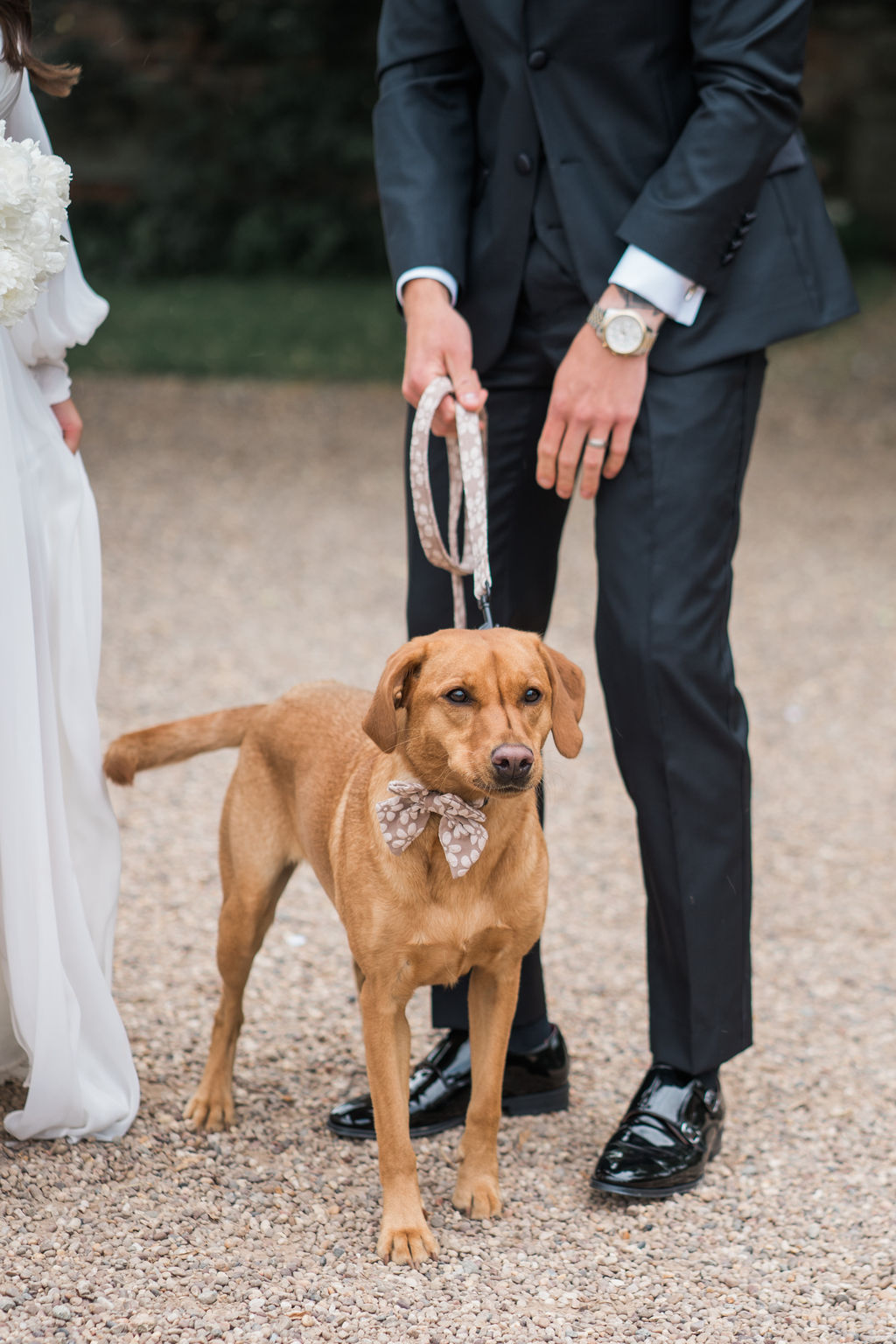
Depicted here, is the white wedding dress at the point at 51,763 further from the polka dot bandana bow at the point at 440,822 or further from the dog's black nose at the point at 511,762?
the dog's black nose at the point at 511,762

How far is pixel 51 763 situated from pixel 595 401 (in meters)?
1.28

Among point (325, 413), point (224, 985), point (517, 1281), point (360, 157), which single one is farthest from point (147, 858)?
point (360, 157)

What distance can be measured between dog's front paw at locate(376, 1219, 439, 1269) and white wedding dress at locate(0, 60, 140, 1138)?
63 cm

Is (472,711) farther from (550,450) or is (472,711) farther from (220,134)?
(220,134)

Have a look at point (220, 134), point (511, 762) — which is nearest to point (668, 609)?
point (511, 762)

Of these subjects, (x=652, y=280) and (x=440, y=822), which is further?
(x=652, y=280)

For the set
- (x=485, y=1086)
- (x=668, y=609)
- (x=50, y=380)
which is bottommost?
(x=485, y=1086)

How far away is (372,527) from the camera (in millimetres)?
9008

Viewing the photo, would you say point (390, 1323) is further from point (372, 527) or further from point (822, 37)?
point (822, 37)

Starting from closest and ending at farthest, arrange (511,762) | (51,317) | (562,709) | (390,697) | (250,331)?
(511,762), (390,697), (562,709), (51,317), (250,331)

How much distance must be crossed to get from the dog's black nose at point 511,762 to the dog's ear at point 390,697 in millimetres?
211

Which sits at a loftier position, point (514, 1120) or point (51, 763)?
point (51, 763)

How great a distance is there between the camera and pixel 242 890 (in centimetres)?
298

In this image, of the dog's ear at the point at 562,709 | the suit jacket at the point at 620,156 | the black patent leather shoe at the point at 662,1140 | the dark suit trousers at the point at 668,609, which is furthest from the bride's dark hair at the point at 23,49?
the black patent leather shoe at the point at 662,1140
